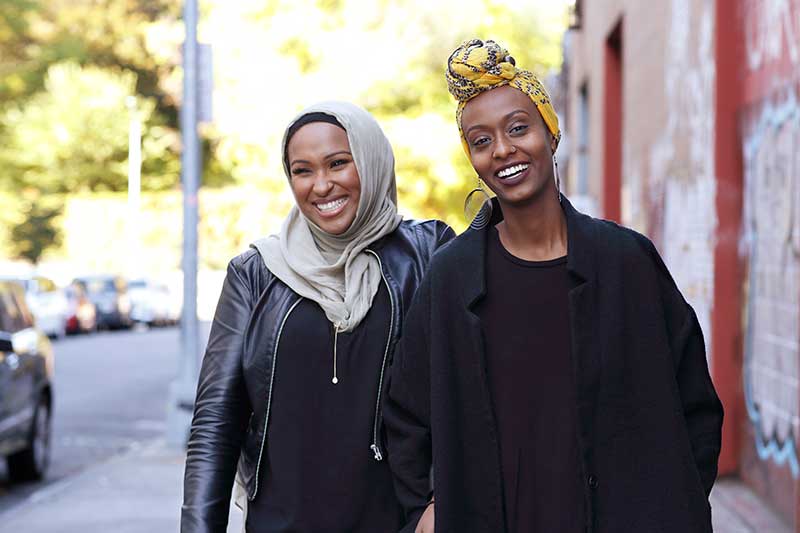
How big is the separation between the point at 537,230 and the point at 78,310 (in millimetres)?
31614

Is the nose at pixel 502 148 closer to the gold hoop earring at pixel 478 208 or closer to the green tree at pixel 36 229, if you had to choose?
the gold hoop earring at pixel 478 208

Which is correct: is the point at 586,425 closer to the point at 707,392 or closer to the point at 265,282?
the point at 707,392

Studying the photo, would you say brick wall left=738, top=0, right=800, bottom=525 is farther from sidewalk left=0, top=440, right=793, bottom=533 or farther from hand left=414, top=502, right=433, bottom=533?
hand left=414, top=502, right=433, bottom=533

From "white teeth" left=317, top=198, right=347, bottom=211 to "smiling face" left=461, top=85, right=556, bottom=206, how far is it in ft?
1.88

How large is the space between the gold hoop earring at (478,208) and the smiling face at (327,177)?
33cm

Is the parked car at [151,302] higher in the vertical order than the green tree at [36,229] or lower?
lower

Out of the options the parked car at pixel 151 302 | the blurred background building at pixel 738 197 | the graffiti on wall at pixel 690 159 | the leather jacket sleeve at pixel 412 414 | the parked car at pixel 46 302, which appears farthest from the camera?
the parked car at pixel 151 302

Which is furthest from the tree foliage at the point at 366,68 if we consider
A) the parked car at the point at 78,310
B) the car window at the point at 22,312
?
the car window at the point at 22,312

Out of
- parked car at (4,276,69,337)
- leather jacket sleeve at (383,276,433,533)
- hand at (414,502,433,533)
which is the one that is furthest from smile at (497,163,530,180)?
parked car at (4,276,69,337)

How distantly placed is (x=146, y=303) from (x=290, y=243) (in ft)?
122

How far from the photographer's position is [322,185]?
335cm

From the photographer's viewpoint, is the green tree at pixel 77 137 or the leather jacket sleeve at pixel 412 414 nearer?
the leather jacket sleeve at pixel 412 414

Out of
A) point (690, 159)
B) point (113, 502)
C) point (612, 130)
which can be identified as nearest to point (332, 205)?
point (113, 502)

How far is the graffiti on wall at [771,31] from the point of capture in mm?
7066
